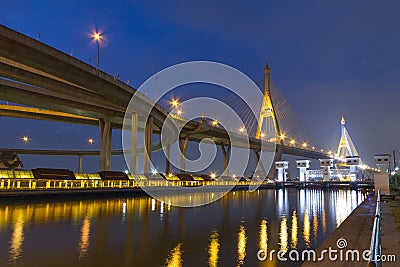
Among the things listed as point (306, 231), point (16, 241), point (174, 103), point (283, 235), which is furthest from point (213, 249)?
point (174, 103)

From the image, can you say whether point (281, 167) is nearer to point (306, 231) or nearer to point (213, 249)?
point (306, 231)

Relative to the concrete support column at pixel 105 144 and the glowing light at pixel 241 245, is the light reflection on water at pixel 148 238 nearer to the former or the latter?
the glowing light at pixel 241 245

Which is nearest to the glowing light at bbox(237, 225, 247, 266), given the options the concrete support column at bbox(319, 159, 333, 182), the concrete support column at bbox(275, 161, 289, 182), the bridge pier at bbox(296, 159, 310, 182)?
the concrete support column at bbox(319, 159, 333, 182)

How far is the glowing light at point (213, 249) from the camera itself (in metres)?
10.3

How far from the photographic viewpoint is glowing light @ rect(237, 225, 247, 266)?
35.0 ft

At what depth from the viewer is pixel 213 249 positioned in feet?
39.6

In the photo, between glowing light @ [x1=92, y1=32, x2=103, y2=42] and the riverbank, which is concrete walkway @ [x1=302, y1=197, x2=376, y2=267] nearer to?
the riverbank

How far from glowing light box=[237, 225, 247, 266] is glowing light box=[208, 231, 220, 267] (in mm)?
717

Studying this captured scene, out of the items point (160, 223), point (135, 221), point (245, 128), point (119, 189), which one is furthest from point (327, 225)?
point (245, 128)

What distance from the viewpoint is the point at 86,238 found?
13.8 metres

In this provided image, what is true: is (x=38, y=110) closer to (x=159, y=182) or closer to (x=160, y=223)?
(x=159, y=182)

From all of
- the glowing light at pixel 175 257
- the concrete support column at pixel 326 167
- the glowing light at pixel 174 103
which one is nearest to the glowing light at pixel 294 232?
the glowing light at pixel 175 257

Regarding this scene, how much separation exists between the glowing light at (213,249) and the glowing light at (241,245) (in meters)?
0.72

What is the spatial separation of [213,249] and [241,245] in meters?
1.27
